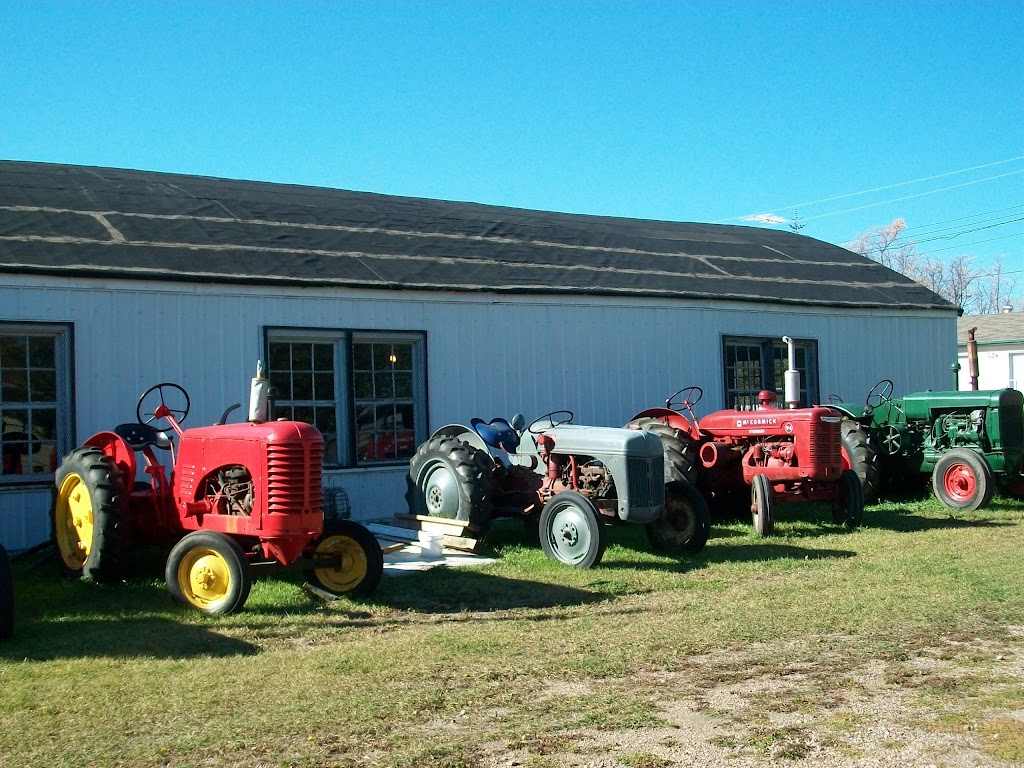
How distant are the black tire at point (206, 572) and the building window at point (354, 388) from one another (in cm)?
457

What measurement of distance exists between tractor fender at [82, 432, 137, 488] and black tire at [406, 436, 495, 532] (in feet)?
9.38

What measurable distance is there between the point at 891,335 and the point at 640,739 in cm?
1414

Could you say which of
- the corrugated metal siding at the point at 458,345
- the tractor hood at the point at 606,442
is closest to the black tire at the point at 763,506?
the tractor hood at the point at 606,442

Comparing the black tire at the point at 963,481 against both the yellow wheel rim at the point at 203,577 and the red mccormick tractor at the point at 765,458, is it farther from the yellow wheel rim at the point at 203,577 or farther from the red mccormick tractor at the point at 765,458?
the yellow wheel rim at the point at 203,577

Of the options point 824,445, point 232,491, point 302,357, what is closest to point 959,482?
point 824,445

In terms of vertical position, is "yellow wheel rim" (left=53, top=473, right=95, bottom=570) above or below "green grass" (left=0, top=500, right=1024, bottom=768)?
above

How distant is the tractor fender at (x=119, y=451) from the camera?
862cm

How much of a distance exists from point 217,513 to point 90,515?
1.35m

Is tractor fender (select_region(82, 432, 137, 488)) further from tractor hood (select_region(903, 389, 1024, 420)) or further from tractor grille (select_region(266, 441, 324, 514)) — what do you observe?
tractor hood (select_region(903, 389, 1024, 420))

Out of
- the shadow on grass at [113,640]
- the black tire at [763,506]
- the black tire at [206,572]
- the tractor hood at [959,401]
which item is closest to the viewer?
the shadow on grass at [113,640]

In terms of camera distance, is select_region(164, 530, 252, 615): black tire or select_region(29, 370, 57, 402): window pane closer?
select_region(164, 530, 252, 615): black tire

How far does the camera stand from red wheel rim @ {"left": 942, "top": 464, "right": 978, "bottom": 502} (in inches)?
507

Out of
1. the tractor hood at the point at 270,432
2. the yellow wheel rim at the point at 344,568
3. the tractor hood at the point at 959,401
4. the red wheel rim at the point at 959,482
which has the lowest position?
the yellow wheel rim at the point at 344,568

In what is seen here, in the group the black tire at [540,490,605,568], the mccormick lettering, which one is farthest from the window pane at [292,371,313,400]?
the mccormick lettering
